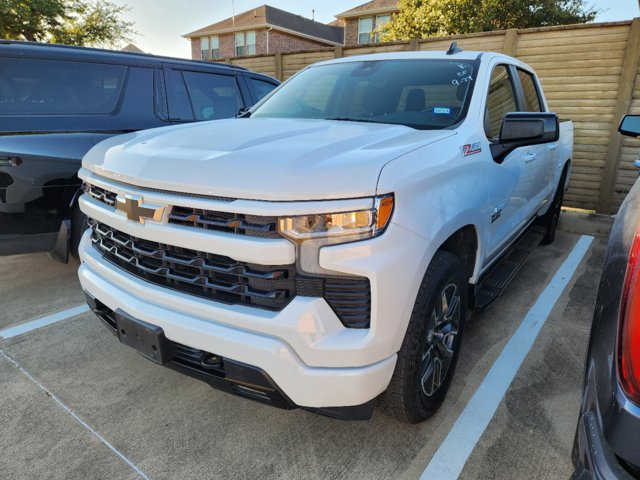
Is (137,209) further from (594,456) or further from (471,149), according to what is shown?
(594,456)

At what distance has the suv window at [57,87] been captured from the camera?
346 centimetres

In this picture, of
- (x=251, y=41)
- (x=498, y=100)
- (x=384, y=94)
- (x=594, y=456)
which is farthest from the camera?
(x=251, y=41)

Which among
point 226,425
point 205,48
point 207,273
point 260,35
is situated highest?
point 260,35

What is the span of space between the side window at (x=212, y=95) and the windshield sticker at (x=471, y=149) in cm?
321

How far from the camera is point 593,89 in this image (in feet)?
22.2

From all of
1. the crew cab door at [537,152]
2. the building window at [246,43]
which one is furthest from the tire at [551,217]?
the building window at [246,43]

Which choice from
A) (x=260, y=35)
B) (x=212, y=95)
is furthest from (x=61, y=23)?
(x=212, y=95)

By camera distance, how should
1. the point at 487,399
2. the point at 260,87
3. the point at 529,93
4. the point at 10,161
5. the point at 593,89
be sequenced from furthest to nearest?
the point at 593,89 → the point at 260,87 → the point at 529,93 → the point at 10,161 → the point at 487,399

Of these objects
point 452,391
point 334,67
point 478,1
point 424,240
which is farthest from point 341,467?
point 478,1

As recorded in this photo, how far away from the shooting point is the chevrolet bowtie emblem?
1895 millimetres

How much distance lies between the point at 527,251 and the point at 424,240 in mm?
2661

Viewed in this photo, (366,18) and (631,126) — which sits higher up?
(366,18)

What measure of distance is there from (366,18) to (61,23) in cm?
1578

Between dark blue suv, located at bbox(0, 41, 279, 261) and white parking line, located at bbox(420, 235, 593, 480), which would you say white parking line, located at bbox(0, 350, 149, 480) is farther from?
white parking line, located at bbox(420, 235, 593, 480)
